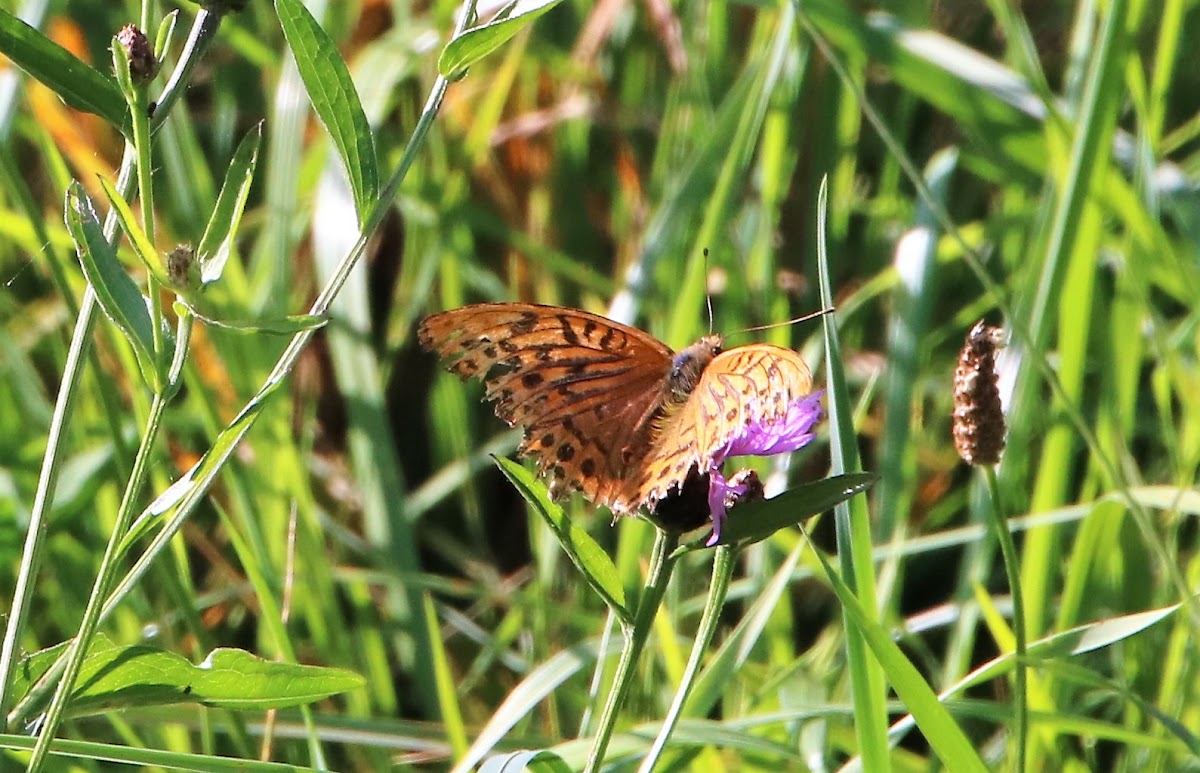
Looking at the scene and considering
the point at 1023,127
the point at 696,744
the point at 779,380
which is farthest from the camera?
the point at 1023,127

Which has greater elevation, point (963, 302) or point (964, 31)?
point (964, 31)

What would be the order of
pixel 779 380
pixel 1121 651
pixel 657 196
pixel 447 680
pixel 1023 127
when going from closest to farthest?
1. pixel 779 380
2. pixel 447 680
3. pixel 1121 651
4. pixel 1023 127
5. pixel 657 196

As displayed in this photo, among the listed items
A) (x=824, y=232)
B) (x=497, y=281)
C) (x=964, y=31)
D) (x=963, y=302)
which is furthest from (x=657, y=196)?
(x=824, y=232)

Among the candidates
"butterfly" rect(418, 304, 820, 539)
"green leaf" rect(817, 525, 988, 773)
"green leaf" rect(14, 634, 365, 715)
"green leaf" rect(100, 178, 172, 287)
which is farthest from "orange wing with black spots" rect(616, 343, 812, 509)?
"green leaf" rect(100, 178, 172, 287)

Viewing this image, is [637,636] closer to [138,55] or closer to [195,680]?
[195,680]

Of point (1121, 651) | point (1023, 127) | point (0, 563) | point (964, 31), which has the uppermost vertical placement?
point (964, 31)

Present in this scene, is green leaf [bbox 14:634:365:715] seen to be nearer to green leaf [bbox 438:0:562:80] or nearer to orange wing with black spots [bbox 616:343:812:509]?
orange wing with black spots [bbox 616:343:812:509]

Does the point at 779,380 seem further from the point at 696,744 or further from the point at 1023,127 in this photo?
the point at 1023,127

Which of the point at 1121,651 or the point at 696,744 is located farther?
the point at 1121,651
